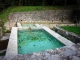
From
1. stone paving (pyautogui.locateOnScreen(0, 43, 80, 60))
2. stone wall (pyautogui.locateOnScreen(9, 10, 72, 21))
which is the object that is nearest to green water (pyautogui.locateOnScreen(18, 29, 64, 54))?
stone paving (pyautogui.locateOnScreen(0, 43, 80, 60))

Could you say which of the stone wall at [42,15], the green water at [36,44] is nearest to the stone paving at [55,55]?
the green water at [36,44]

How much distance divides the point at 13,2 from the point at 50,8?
20.4ft

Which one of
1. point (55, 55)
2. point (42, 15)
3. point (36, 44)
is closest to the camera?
point (55, 55)

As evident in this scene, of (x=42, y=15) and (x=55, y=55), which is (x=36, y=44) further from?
(x=42, y=15)

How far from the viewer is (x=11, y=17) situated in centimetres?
1842

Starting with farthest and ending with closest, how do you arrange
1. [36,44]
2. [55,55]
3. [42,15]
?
[42,15], [36,44], [55,55]

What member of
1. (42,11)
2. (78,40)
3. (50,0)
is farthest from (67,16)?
(78,40)

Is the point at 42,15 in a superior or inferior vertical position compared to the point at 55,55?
inferior

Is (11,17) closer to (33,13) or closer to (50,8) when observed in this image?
(33,13)

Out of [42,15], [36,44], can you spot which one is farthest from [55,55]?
[42,15]

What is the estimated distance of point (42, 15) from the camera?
62.6 feet

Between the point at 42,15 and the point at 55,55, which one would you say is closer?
the point at 55,55

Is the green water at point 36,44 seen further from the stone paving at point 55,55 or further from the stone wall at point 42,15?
the stone wall at point 42,15

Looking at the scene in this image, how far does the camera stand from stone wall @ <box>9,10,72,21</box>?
1864cm
